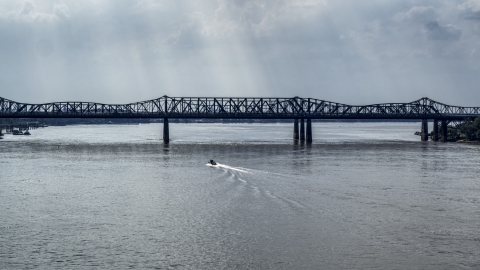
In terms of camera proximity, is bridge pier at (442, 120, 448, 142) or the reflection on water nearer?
the reflection on water

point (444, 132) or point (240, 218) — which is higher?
point (444, 132)

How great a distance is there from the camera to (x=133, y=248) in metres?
40.0

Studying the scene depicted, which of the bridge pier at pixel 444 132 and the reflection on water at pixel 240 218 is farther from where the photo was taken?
the bridge pier at pixel 444 132

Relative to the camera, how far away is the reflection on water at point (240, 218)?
3772cm

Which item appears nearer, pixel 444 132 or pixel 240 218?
pixel 240 218

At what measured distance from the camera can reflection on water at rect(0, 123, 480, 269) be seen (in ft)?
124

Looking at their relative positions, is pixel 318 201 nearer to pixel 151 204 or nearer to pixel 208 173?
pixel 151 204

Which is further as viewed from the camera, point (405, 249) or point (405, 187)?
point (405, 187)

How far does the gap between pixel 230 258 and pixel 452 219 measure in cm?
1966

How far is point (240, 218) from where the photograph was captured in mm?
49188

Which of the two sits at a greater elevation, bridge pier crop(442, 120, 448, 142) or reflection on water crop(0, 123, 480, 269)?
bridge pier crop(442, 120, 448, 142)

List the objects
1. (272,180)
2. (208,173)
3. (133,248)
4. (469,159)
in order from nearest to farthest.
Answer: (133,248)
(272,180)
(208,173)
(469,159)

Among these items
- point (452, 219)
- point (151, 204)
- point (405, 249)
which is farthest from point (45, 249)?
point (452, 219)

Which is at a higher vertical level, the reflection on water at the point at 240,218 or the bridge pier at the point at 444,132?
the bridge pier at the point at 444,132
